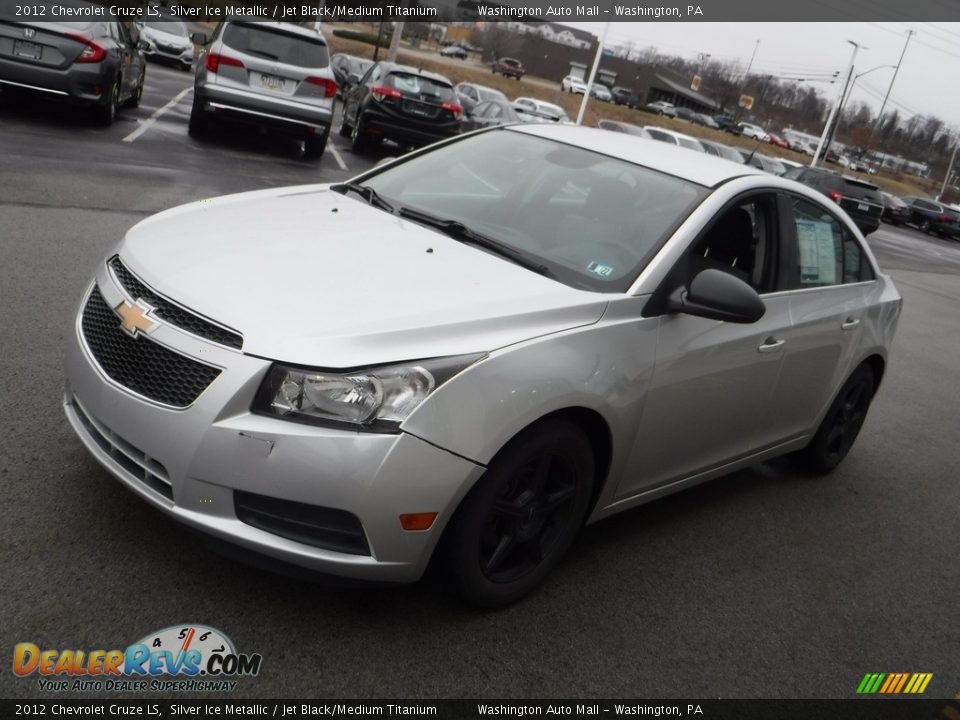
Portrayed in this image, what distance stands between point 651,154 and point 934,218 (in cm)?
3999

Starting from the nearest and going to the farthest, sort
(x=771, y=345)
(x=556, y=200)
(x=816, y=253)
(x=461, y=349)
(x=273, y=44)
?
(x=461, y=349), (x=556, y=200), (x=771, y=345), (x=816, y=253), (x=273, y=44)

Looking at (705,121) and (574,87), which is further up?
(574,87)

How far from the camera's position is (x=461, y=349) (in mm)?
2967

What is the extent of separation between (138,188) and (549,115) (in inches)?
943

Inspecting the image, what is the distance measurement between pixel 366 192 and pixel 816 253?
225 cm

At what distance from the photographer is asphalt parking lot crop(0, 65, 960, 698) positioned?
9.70 feet

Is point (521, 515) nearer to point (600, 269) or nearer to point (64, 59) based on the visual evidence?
point (600, 269)

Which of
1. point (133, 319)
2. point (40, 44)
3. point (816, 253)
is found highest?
point (816, 253)

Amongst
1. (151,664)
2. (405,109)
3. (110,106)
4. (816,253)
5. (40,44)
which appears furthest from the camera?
(405,109)

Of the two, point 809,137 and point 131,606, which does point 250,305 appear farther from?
point 809,137

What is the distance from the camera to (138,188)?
32.4ft

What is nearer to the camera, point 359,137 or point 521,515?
point 521,515

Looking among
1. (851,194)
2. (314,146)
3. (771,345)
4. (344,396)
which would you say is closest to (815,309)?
(771,345)

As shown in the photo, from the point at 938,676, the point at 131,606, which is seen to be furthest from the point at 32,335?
the point at 938,676
